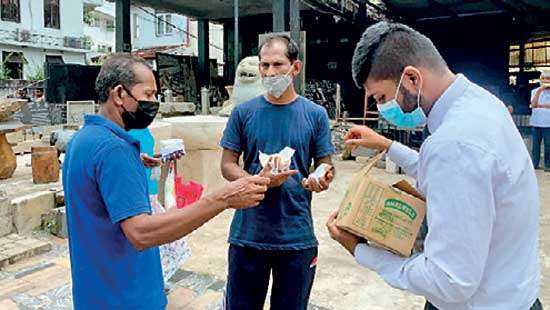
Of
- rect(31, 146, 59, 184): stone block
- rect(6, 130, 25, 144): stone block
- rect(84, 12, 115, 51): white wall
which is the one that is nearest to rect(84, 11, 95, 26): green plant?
rect(84, 12, 115, 51): white wall

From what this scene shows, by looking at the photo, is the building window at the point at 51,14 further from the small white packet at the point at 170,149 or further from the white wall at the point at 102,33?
the small white packet at the point at 170,149

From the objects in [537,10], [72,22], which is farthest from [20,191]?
[72,22]

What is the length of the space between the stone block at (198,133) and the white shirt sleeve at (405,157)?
12.3 ft

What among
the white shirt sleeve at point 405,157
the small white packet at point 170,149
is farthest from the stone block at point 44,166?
the white shirt sleeve at point 405,157

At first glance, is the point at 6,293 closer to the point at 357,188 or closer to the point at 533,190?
the point at 357,188

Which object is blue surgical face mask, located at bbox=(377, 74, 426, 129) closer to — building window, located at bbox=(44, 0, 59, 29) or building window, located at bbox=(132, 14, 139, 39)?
building window, located at bbox=(44, 0, 59, 29)

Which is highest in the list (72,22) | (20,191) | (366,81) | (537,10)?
(72,22)

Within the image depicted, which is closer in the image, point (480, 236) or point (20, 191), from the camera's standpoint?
point (480, 236)

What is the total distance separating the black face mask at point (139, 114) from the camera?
1.71 meters

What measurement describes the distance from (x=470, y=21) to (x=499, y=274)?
14418 mm

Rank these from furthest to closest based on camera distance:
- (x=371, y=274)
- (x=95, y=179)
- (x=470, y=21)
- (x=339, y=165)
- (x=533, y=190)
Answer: (x=470, y=21)
(x=339, y=165)
(x=371, y=274)
(x=95, y=179)
(x=533, y=190)

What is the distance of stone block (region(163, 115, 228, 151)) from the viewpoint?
5375mm

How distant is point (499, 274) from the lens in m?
1.17

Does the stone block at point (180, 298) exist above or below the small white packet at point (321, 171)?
below
